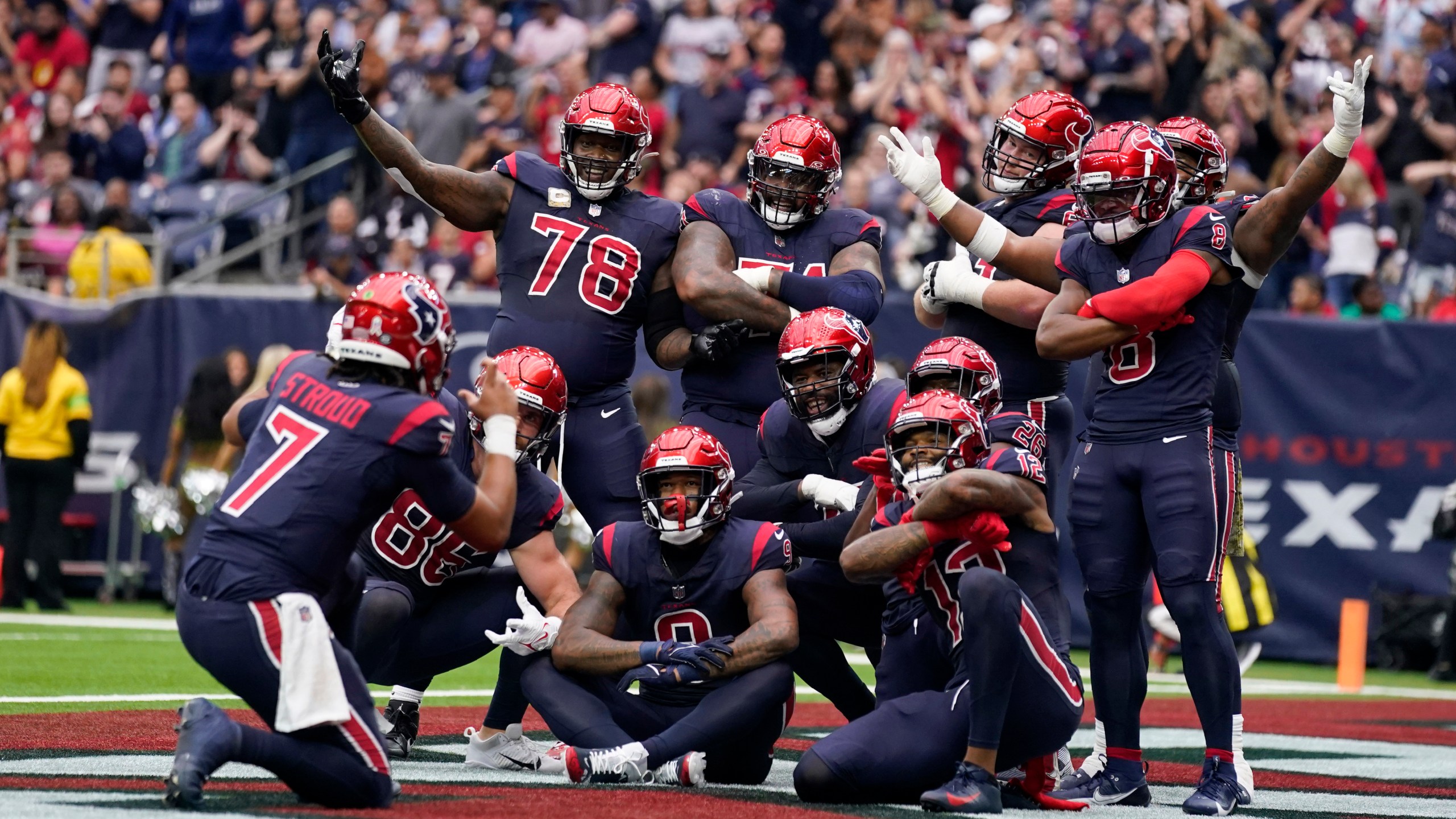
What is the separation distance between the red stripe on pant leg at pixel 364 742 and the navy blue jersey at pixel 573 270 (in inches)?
87.2

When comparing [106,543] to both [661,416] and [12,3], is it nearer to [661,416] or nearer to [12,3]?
[661,416]

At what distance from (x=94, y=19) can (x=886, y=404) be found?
14.7 metres

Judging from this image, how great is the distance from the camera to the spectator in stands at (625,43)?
15281 millimetres

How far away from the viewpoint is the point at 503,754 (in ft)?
19.1

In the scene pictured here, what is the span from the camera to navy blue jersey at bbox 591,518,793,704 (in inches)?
221

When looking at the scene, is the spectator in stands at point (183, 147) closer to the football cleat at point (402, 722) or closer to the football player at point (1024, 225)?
the football cleat at point (402, 722)

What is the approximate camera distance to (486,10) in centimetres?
1599

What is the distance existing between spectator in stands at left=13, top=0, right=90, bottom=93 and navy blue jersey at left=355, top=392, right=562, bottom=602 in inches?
530

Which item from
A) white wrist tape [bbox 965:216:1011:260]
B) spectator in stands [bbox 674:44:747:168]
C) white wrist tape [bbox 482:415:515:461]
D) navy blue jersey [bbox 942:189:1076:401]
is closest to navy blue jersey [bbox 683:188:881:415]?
navy blue jersey [bbox 942:189:1076:401]

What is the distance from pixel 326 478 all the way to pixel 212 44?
13.7 metres

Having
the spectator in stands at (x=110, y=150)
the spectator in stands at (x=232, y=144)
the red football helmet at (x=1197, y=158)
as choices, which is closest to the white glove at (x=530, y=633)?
the red football helmet at (x=1197, y=158)

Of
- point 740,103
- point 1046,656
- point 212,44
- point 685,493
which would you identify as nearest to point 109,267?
point 212,44

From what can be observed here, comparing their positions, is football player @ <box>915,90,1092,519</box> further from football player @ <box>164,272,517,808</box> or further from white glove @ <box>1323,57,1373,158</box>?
football player @ <box>164,272,517,808</box>

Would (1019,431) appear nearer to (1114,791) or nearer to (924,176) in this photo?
(924,176)
